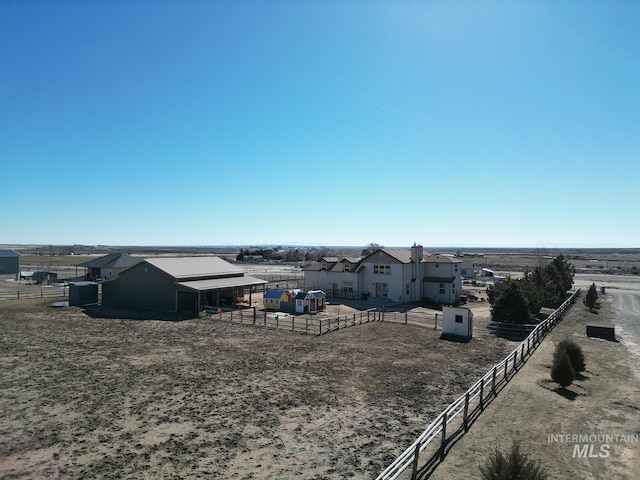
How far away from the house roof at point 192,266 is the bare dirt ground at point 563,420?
93.9 ft

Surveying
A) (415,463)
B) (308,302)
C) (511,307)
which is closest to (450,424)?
(415,463)

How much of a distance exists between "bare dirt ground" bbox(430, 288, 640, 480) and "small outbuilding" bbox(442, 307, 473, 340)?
4.50 m

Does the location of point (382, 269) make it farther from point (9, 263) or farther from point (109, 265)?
point (9, 263)

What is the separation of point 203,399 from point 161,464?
4454 millimetres

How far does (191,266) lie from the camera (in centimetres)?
3950

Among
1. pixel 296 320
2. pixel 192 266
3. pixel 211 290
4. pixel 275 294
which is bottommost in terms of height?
pixel 296 320

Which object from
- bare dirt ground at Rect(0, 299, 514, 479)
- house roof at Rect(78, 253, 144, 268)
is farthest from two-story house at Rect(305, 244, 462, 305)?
house roof at Rect(78, 253, 144, 268)

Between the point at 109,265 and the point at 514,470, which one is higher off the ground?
the point at 109,265

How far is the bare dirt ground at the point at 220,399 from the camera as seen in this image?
10258 mm

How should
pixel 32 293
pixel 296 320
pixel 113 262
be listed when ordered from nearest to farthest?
pixel 296 320, pixel 32 293, pixel 113 262

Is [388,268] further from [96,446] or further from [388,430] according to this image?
[96,446]

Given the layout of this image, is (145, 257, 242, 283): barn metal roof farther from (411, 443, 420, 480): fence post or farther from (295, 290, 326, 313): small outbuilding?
(411, 443, 420, 480): fence post

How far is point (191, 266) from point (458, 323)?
25.9m

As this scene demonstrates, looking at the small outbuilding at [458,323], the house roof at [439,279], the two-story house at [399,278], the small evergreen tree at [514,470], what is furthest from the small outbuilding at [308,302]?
the small evergreen tree at [514,470]
